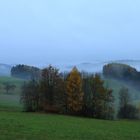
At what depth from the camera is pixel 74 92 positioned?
89312 millimetres

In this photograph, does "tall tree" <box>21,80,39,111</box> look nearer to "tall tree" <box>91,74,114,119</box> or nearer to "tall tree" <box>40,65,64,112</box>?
"tall tree" <box>40,65,64,112</box>

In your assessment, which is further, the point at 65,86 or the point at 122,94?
the point at 122,94

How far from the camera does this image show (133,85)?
182 m

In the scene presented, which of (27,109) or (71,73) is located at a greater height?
(71,73)

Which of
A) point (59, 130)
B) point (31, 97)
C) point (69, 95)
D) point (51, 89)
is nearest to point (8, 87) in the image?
point (31, 97)

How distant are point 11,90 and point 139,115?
76616 mm

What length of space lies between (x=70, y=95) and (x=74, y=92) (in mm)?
1299

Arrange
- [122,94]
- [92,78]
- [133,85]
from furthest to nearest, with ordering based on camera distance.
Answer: [133,85]
[122,94]
[92,78]

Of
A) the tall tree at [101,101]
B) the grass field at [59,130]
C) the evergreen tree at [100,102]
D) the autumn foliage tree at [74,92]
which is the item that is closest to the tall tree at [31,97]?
the autumn foliage tree at [74,92]

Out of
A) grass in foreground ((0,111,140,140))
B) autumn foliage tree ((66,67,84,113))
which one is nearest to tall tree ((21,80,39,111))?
autumn foliage tree ((66,67,84,113))

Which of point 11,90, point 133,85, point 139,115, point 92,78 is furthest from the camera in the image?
point 133,85

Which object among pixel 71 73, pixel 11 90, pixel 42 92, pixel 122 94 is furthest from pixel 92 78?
pixel 11 90

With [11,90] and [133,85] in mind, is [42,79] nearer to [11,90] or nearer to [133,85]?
[11,90]

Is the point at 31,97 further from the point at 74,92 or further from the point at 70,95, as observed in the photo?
the point at 74,92
